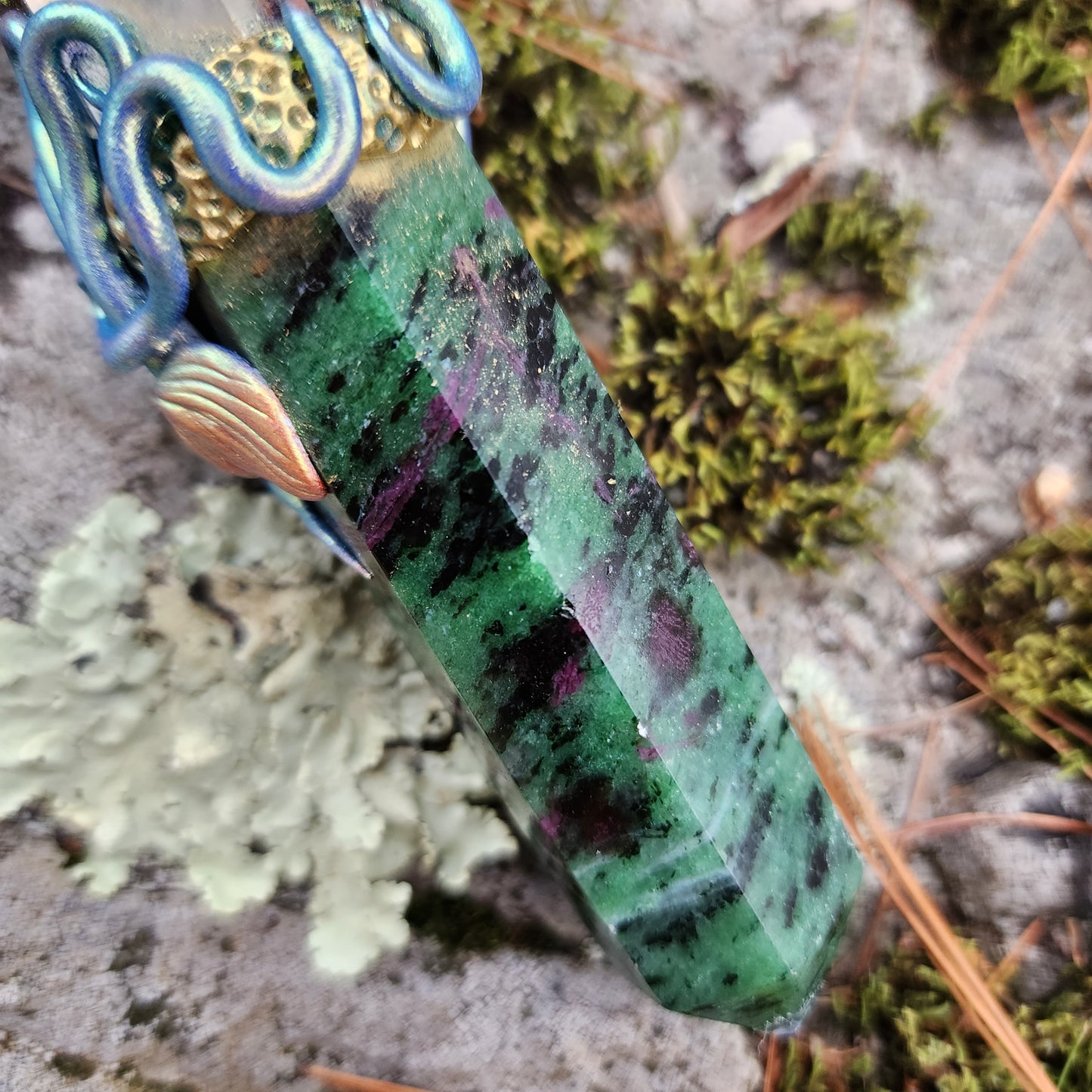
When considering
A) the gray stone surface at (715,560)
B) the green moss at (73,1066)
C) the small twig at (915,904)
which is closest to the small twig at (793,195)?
the gray stone surface at (715,560)

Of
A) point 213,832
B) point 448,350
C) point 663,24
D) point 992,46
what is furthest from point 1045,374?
point 213,832

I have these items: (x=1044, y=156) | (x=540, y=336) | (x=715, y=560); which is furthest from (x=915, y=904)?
(x=1044, y=156)

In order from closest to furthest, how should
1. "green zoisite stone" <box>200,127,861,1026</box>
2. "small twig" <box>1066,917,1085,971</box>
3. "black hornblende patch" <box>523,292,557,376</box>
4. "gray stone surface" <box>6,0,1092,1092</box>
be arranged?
"green zoisite stone" <box>200,127,861,1026</box>, "black hornblende patch" <box>523,292,557,376</box>, "gray stone surface" <box>6,0,1092,1092</box>, "small twig" <box>1066,917,1085,971</box>

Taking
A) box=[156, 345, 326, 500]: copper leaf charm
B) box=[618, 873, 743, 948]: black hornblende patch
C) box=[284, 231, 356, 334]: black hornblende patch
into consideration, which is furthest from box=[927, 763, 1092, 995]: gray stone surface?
box=[284, 231, 356, 334]: black hornblende patch

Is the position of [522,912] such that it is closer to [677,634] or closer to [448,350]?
[677,634]

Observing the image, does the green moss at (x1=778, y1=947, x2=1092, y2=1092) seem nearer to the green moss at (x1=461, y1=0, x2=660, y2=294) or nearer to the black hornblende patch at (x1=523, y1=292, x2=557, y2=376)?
the black hornblende patch at (x1=523, y1=292, x2=557, y2=376)

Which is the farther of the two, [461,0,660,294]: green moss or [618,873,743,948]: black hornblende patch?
[461,0,660,294]: green moss
